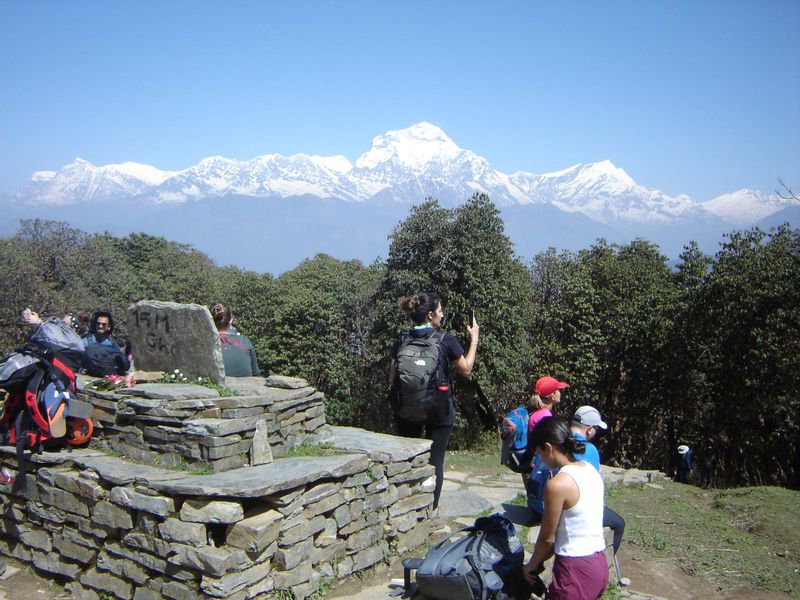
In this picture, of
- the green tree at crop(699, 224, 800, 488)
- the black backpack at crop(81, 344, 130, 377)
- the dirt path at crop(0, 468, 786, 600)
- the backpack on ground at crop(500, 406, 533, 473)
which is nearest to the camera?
the dirt path at crop(0, 468, 786, 600)

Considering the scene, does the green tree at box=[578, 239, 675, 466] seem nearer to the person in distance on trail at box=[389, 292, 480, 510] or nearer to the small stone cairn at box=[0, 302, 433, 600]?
the person in distance on trail at box=[389, 292, 480, 510]

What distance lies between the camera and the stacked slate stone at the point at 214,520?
5.18 m

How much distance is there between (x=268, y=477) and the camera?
18.1 ft

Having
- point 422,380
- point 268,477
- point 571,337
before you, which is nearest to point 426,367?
point 422,380

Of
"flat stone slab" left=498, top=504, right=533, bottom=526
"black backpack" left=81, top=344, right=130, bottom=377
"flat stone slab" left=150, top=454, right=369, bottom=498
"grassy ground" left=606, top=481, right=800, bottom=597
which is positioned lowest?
"grassy ground" left=606, top=481, right=800, bottom=597

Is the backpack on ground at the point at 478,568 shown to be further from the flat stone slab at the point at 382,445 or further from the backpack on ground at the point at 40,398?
the backpack on ground at the point at 40,398

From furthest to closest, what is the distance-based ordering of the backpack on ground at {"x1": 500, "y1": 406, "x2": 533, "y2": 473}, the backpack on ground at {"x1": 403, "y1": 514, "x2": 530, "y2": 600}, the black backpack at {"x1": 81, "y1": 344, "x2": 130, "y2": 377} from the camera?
1. the black backpack at {"x1": 81, "y1": 344, "x2": 130, "y2": 377}
2. the backpack on ground at {"x1": 500, "y1": 406, "x2": 533, "y2": 473}
3. the backpack on ground at {"x1": 403, "y1": 514, "x2": 530, "y2": 600}

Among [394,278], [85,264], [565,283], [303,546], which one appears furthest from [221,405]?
[85,264]

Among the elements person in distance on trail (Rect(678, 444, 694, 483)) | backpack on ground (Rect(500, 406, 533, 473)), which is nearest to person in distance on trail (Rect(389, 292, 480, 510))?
backpack on ground (Rect(500, 406, 533, 473))

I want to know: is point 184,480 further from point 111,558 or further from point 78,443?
point 78,443

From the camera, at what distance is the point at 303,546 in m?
5.57

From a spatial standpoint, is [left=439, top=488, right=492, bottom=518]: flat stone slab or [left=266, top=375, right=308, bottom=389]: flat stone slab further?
[left=439, top=488, right=492, bottom=518]: flat stone slab

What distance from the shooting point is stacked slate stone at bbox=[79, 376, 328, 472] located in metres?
5.87

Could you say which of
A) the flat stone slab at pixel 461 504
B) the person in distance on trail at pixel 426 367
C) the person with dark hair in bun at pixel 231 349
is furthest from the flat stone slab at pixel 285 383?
the flat stone slab at pixel 461 504
